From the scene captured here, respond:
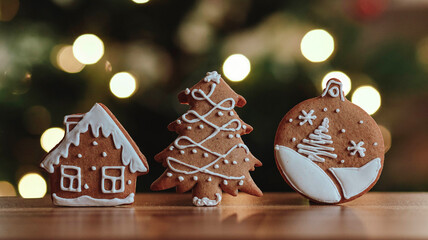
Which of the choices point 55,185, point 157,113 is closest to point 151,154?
point 157,113

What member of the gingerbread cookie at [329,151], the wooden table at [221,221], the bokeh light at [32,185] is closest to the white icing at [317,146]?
the gingerbread cookie at [329,151]

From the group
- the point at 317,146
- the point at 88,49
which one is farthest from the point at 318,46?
the point at 88,49

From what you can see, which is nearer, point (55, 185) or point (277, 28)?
point (55, 185)

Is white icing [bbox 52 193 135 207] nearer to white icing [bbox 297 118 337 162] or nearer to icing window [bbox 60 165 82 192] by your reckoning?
icing window [bbox 60 165 82 192]

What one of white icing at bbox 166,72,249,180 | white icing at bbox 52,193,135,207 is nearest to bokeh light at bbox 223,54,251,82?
white icing at bbox 166,72,249,180

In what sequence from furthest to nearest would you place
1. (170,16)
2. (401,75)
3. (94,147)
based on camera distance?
Answer: (170,16) < (401,75) < (94,147)

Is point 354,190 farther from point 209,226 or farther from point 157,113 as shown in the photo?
point 157,113

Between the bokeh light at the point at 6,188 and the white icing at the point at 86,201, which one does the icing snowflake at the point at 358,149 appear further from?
the bokeh light at the point at 6,188
